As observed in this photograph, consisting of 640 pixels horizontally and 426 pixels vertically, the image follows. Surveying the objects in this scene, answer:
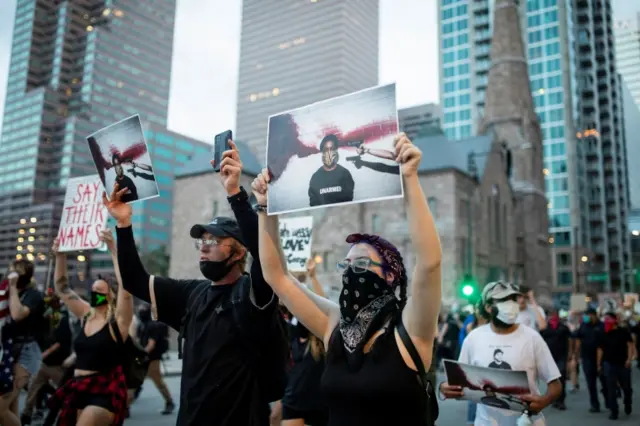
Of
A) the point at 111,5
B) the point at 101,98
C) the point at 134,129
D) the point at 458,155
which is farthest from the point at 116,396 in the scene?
the point at 111,5

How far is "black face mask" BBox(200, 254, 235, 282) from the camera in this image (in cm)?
356

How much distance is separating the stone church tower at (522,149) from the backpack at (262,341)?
197ft

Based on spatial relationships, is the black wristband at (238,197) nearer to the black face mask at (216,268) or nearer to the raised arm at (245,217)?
the raised arm at (245,217)

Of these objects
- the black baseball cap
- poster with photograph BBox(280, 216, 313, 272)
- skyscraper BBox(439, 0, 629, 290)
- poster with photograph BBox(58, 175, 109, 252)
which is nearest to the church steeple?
skyscraper BBox(439, 0, 629, 290)

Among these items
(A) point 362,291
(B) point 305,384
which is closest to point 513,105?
(B) point 305,384

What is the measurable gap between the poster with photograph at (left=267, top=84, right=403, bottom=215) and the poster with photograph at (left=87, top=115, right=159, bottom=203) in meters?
1.38

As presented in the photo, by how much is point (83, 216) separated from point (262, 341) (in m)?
3.91

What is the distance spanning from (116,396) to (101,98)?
152596 millimetres

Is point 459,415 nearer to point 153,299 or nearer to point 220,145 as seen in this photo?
point 153,299

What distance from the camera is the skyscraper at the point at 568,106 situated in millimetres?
82562

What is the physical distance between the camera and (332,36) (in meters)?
150

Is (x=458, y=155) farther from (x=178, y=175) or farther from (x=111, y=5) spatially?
(x=111, y=5)

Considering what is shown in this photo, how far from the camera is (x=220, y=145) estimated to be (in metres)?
3.39

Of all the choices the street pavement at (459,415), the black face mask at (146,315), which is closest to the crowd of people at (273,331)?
the street pavement at (459,415)
